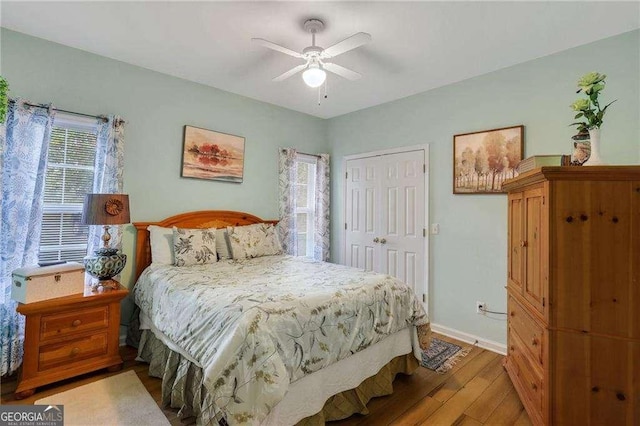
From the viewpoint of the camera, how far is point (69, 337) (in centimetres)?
221

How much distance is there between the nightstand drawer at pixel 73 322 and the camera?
6.96 feet

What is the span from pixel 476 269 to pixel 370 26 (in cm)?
245

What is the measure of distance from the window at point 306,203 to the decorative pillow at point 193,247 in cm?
160

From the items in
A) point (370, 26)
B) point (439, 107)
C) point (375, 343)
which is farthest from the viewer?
point (439, 107)

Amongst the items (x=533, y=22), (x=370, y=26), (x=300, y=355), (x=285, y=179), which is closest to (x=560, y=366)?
(x=300, y=355)

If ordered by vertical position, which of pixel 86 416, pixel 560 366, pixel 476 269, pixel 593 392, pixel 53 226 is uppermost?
pixel 53 226

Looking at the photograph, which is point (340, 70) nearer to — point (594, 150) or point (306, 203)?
point (594, 150)

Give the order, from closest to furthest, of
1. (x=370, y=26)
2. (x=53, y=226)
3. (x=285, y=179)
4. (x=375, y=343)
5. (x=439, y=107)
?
(x=375, y=343)
(x=370, y=26)
(x=53, y=226)
(x=439, y=107)
(x=285, y=179)

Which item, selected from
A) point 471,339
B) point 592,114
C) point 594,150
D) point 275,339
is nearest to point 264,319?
point 275,339

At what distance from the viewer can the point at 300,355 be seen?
1646 mm

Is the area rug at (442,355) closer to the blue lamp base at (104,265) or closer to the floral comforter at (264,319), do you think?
the floral comforter at (264,319)

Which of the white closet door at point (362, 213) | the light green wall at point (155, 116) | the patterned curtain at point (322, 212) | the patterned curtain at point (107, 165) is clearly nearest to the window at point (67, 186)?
the patterned curtain at point (107, 165)

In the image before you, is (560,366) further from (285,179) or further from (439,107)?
(285,179)

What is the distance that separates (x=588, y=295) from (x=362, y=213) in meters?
2.70
